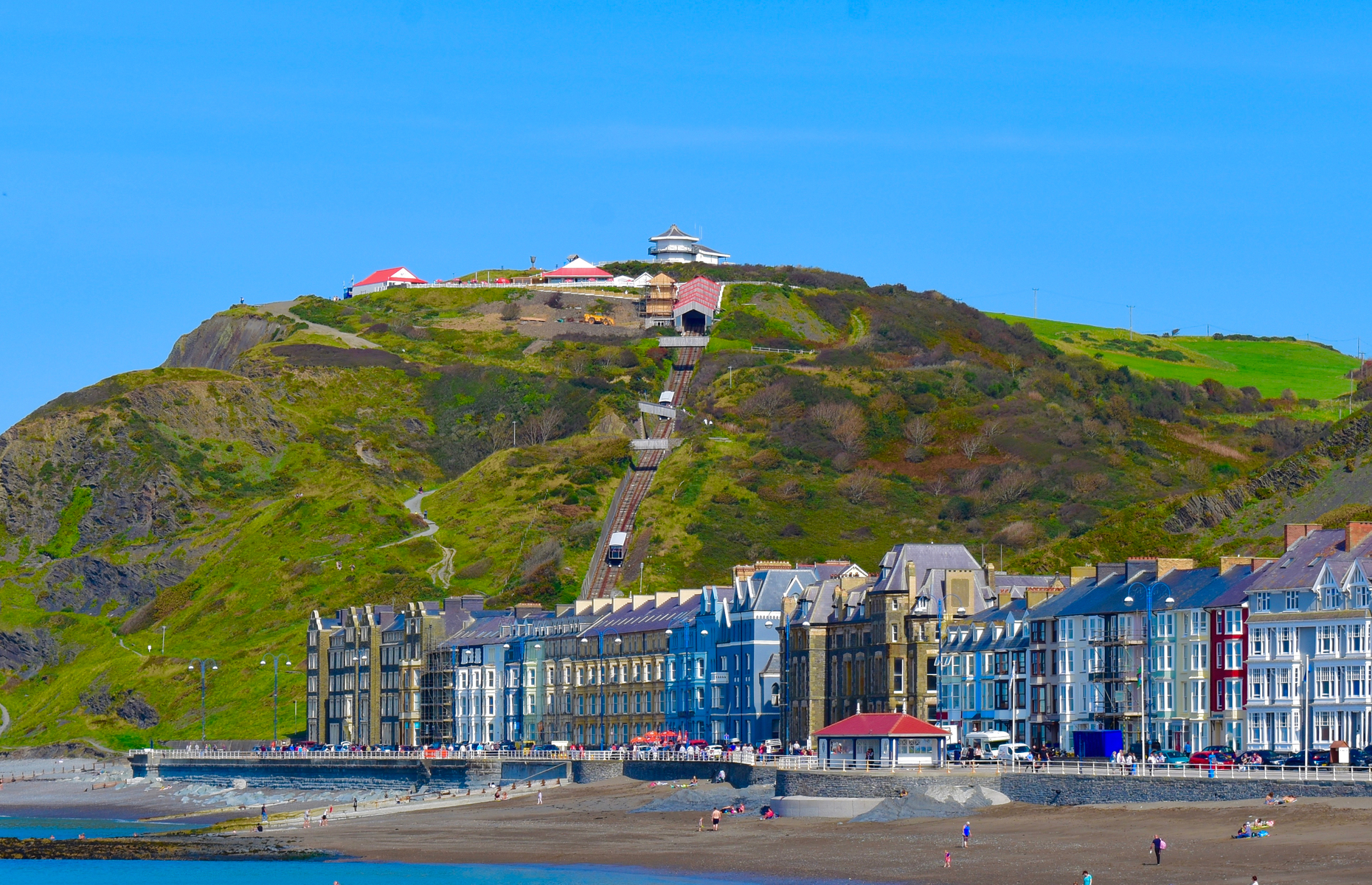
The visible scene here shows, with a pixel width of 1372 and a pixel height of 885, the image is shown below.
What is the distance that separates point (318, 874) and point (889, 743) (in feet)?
78.9

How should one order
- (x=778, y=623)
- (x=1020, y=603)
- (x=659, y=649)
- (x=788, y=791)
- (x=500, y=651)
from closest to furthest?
(x=788, y=791) < (x=1020, y=603) < (x=778, y=623) < (x=659, y=649) < (x=500, y=651)

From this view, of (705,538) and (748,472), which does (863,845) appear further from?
(748,472)

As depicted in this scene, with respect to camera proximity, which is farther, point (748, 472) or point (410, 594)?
point (748, 472)

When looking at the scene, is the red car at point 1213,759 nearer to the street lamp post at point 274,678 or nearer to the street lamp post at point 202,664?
the street lamp post at point 274,678

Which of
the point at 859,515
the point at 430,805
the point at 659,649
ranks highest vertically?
the point at 859,515

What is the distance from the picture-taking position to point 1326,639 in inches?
3169

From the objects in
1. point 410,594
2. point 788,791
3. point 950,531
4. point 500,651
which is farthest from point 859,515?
point 788,791

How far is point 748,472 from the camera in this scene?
19625 cm

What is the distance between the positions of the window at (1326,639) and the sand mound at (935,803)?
615 inches

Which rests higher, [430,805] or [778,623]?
[778,623]

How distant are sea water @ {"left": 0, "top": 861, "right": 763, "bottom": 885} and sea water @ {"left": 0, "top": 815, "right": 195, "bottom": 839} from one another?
14.5m

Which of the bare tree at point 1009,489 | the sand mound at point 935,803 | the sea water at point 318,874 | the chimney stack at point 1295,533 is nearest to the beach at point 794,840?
the sand mound at point 935,803

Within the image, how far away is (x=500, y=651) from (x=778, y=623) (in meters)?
32.3

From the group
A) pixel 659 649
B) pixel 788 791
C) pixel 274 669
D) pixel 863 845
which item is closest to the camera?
pixel 863 845
